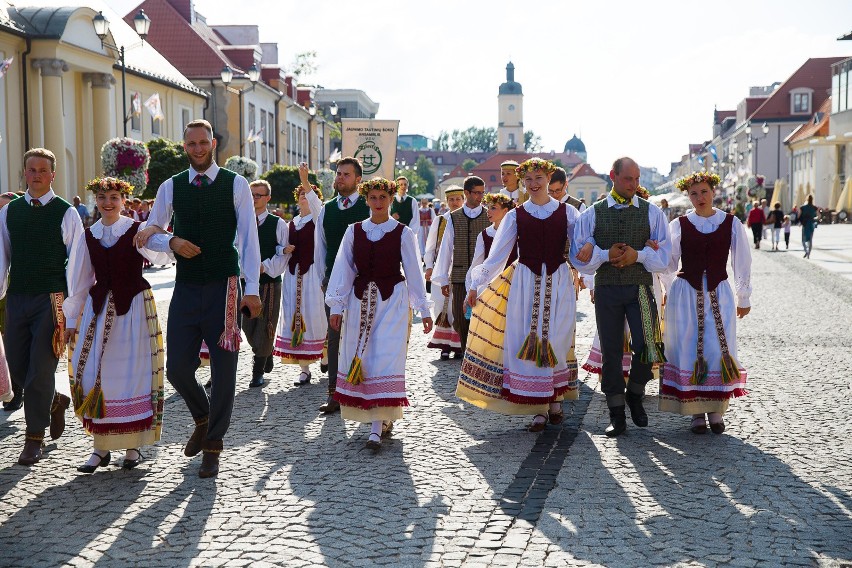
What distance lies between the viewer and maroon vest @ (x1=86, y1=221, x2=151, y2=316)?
247 inches

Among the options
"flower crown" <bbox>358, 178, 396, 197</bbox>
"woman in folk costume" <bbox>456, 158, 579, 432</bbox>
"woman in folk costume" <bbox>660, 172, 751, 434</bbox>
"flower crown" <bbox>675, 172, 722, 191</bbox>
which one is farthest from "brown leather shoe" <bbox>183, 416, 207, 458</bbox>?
"flower crown" <bbox>675, 172, 722, 191</bbox>

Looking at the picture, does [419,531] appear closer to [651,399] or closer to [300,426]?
[300,426]

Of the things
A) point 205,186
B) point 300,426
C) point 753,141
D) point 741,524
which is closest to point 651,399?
point 300,426

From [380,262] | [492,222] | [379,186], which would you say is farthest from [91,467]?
[492,222]

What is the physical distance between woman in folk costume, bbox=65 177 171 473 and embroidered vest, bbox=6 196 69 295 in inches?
16.5

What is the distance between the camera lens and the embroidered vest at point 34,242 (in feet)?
21.7

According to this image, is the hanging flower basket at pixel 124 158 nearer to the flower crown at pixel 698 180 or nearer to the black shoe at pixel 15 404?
the black shoe at pixel 15 404

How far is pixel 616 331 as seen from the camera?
7.28 m

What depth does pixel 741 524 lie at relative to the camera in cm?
501

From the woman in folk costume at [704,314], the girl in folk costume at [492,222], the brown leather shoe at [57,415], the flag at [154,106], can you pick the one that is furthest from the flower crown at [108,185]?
the flag at [154,106]

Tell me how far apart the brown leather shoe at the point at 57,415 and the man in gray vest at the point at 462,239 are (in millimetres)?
4656

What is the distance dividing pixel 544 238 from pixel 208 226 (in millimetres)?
2456

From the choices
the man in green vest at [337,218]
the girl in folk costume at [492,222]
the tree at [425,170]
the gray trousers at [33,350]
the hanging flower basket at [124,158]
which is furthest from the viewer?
the tree at [425,170]

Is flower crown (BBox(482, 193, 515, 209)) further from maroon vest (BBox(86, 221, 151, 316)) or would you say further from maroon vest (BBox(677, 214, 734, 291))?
maroon vest (BBox(86, 221, 151, 316))
